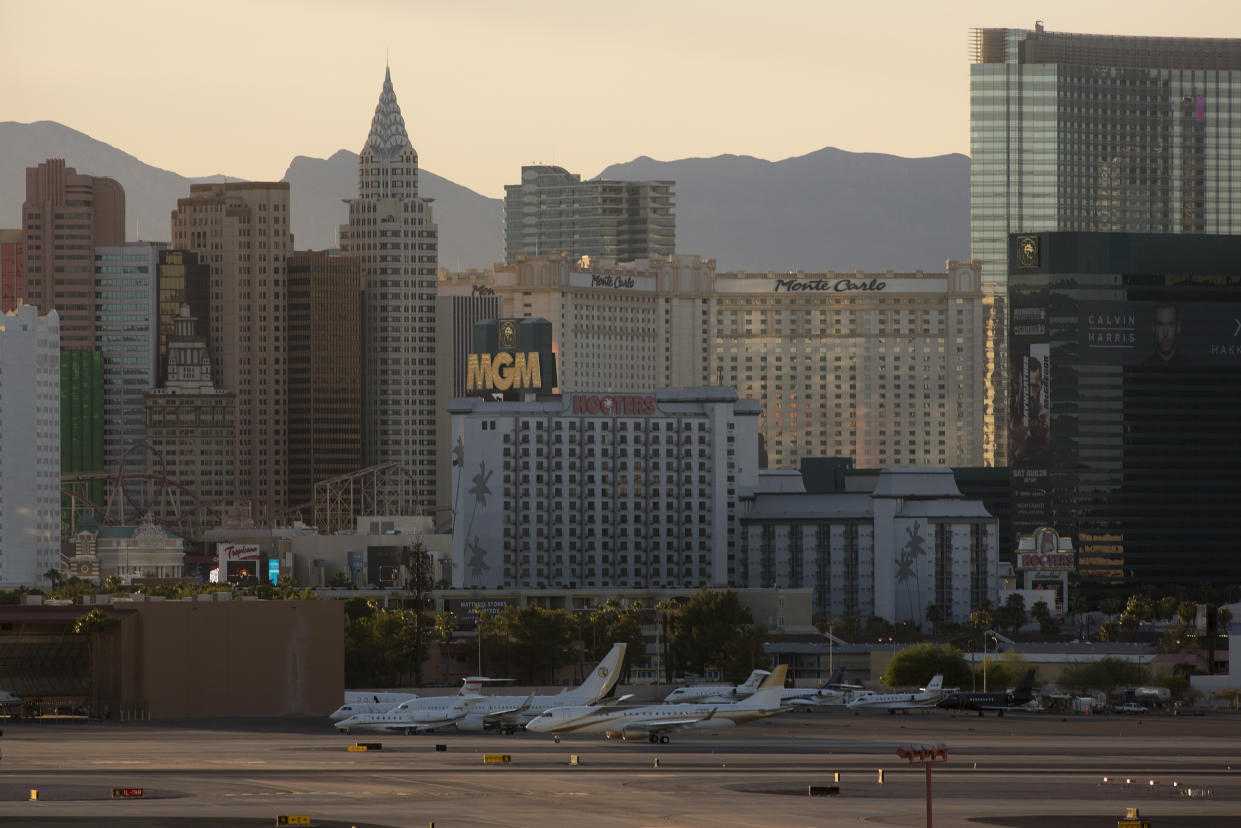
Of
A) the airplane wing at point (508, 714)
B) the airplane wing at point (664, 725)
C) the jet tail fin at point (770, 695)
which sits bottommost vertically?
the airplane wing at point (508, 714)

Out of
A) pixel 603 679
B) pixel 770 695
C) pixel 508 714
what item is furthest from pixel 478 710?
pixel 770 695

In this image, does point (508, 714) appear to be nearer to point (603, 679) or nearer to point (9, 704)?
point (603, 679)

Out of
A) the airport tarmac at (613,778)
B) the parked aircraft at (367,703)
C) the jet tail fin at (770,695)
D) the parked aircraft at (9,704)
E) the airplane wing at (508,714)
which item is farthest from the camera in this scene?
the parked aircraft at (9,704)

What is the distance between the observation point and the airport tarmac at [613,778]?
106 m

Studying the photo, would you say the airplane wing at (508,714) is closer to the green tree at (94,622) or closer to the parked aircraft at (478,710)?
the parked aircraft at (478,710)

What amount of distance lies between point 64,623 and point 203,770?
2608 inches

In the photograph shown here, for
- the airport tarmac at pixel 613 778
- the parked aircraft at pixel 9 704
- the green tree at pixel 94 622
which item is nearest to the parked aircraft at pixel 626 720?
the airport tarmac at pixel 613 778

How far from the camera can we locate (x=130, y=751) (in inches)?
5719

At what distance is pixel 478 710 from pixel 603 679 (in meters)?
12.3

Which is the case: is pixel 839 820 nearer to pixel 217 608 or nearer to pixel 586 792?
pixel 586 792

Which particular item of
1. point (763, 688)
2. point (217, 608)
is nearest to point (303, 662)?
point (217, 608)

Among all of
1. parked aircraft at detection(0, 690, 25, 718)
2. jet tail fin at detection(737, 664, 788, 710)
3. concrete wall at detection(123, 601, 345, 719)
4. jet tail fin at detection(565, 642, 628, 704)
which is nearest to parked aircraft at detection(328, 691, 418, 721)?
concrete wall at detection(123, 601, 345, 719)

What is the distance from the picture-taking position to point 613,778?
126 meters

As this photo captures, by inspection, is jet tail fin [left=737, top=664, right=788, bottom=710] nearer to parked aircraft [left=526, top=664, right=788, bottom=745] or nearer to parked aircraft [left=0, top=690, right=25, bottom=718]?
parked aircraft [left=526, top=664, right=788, bottom=745]
